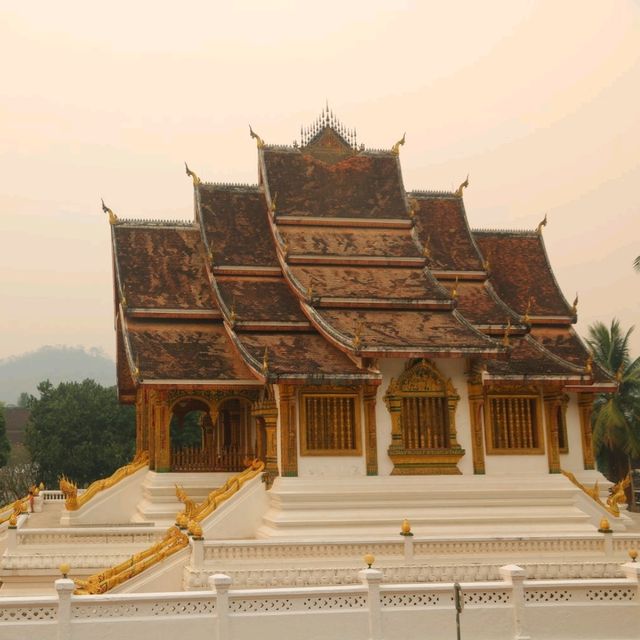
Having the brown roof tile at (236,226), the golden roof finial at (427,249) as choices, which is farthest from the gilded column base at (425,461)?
the brown roof tile at (236,226)

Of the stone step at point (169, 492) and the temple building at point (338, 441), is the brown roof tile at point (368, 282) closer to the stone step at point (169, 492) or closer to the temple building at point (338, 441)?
the temple building at point (338, 441)

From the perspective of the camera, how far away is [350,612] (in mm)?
11422

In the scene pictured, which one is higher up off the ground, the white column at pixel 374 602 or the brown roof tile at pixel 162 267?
the brown roof tile at pixel 162 267

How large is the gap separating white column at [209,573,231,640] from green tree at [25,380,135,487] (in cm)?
3233

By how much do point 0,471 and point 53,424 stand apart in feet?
26.1

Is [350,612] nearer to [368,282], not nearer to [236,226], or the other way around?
[368,282]

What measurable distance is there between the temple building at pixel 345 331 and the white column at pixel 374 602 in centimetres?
558

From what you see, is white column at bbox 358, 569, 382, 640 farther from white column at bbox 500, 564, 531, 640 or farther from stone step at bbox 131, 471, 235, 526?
stone step at bbox 131, 471, 235, 526

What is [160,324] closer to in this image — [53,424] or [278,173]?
[278,173]

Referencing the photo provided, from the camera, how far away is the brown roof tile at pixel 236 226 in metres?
20.6

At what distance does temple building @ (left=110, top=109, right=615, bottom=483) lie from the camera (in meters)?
17.4

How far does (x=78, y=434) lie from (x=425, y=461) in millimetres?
29270

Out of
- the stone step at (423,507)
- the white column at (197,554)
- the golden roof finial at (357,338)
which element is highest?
the golden roof finial at (357,338)

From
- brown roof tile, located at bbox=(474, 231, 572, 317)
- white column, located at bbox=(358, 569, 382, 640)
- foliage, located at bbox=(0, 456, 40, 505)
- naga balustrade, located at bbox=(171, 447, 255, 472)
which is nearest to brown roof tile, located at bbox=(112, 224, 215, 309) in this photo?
naga balustrade, located at bbox=(171, 447, 255, 472)
